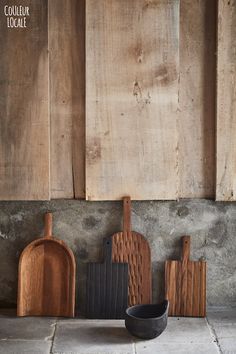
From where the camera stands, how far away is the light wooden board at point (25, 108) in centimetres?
319

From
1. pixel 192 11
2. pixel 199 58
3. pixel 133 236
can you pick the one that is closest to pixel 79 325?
pixel 133 236

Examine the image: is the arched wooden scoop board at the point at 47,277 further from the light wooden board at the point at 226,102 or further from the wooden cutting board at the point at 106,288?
the light wooden board at the point at 226,102

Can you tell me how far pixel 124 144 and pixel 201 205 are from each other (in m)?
0.58

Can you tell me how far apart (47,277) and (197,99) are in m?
1.34

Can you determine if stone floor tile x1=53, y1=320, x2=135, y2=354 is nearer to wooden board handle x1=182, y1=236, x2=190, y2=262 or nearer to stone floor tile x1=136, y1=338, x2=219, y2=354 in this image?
stone floor tile x1=136, y1=338, x2=219, y2=354

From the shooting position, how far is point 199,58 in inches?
128

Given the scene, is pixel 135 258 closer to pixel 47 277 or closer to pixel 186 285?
pixel 186 285

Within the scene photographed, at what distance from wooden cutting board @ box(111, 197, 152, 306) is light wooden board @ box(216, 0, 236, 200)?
1.73ft

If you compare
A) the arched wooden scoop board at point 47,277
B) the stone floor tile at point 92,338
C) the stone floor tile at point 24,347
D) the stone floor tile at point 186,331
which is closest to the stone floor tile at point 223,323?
the stone floor tile at point 186,331

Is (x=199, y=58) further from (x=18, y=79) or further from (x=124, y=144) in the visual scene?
(x=18, y=79)

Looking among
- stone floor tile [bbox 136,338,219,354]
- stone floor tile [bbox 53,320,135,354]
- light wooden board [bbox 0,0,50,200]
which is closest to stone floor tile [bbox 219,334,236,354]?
stone floor tile [bbox 136,338,219,354]

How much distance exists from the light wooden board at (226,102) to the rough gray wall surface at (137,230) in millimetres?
160

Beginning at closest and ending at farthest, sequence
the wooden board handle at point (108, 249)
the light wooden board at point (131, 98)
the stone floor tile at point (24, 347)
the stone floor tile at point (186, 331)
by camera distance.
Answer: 1. the stone floor tile at point (24, 347)
2. the stone floor tile at point (186, 331)
3. the light wooden board at point (131, 98)
4. the wooden board handle at point (108, 249)

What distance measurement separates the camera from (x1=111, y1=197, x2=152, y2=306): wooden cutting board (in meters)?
3.29
